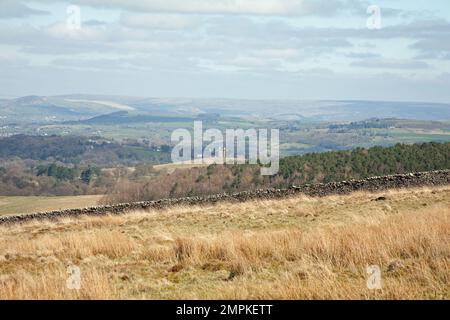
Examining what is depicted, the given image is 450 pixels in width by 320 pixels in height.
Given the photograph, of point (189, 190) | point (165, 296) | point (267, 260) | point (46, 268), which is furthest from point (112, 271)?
point (189, 190)

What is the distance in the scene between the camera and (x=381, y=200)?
22.2m

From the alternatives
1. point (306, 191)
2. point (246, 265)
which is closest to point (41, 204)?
point (306, 191)

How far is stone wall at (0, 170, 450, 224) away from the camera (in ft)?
90.8

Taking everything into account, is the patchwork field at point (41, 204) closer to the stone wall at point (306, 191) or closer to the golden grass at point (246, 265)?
the stone wall at point (306, 191)

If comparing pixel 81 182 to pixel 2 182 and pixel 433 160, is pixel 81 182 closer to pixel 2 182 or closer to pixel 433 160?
pixel 2 182

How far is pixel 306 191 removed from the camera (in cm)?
2864

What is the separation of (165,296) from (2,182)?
13295 cm

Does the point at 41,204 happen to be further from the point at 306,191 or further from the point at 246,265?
the point at 246,265

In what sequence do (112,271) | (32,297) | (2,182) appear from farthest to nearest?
(2,182) < (112,271) < (32,297)

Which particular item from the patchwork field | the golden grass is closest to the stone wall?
the golden grass

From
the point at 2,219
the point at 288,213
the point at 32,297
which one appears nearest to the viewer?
the point at 32,297

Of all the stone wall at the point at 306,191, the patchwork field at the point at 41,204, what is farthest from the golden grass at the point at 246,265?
the patchwork field at the point at 41,204

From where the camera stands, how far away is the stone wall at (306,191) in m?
27.7

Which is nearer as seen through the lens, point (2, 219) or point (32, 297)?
point (32, 297)
